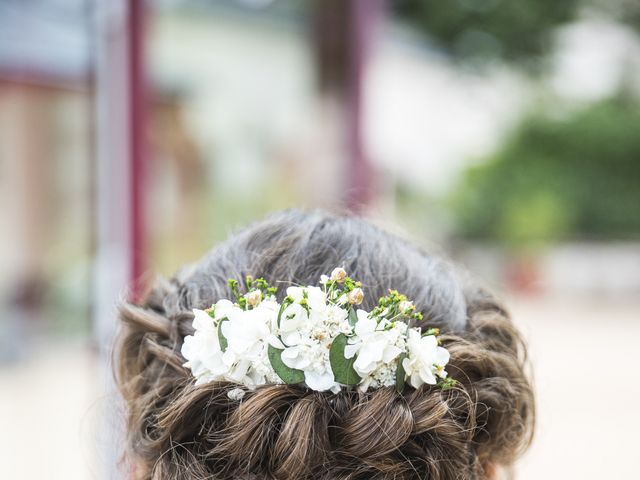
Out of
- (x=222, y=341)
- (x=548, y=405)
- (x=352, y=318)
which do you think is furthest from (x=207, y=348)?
(x=548, y=405)

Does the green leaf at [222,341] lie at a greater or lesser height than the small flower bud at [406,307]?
lesser

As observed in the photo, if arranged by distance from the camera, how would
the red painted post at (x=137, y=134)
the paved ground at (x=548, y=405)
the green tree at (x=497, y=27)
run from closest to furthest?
the red painted post at (x=137, y=134), the paved ground at (x=548, y=405), the green tree at (x=497, y=27)

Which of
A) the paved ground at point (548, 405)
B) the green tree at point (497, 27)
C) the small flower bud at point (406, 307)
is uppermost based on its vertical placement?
the green tree at point (497, 27)

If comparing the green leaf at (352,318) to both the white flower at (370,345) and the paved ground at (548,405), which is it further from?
the paved ground at (548,405)

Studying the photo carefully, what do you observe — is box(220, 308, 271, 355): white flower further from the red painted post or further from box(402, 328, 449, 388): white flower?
the red painted post

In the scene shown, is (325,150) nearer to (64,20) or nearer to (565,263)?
(64,20)

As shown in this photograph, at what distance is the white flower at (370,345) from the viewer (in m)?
0.61

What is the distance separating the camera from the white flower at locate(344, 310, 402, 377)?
2.00ft

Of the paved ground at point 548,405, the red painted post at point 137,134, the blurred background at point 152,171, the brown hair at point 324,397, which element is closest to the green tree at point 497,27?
the paved ground at point 548,405

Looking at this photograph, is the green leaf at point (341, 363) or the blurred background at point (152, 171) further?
the blurred background at point (152, 171)

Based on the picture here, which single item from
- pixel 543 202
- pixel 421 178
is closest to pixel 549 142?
pixel 543 202

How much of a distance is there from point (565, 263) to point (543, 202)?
0.80 metres

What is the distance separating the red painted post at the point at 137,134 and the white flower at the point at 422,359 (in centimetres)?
146

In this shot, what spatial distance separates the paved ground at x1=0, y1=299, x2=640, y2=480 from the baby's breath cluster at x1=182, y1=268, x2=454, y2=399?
1.30ft
